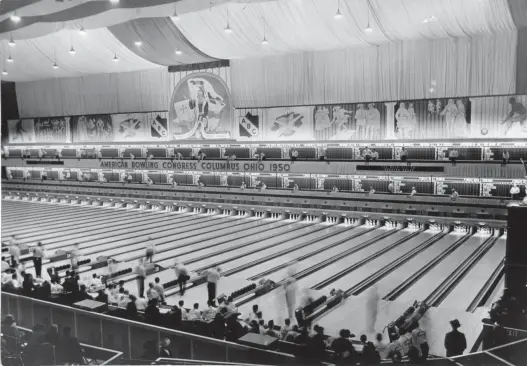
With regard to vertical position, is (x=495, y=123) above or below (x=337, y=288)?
above

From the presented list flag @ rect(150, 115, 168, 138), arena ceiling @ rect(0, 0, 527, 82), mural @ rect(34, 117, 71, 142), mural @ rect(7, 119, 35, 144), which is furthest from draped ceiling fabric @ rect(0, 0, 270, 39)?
mural @ rect(7, 119, 35, 144)

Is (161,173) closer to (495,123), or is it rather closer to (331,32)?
(331,32)

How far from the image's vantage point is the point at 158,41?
20891mm

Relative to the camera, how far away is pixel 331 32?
18031 millimetres

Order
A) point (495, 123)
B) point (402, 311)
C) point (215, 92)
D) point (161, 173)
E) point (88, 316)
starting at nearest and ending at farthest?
point (88, 316)
point (402, 311)
point (495, 123)
point (215, 92)
point (161, 173)

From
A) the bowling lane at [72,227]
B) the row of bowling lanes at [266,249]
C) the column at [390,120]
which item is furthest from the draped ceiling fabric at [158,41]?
the column at [390,120]

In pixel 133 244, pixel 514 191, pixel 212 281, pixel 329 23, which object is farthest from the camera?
pixel 329 23

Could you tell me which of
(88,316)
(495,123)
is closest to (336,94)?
(495,123)

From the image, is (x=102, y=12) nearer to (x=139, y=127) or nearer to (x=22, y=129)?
(x=139, y=127)

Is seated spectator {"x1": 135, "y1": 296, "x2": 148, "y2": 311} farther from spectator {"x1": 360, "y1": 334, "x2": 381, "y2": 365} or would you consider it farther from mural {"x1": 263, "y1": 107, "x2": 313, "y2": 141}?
mural {"x1": 263, "y1": 107, "x2": 313, "y2": 141}

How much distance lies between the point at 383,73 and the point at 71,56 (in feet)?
48.3

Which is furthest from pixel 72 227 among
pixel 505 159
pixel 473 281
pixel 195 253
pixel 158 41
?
pixel 505 159

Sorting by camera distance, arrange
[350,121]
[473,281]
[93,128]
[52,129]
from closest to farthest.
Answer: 1. [473,281]
2. [350,121]
3. [93,128]
4. [52,129]

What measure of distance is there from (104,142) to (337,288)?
20.3 meters
